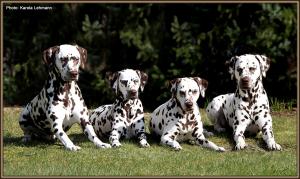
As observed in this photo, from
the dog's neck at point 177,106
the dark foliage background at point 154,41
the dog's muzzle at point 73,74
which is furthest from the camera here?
the dark foliage background at point 154,41

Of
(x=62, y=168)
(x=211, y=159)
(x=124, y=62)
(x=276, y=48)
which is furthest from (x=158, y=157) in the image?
(x=124, y=62)

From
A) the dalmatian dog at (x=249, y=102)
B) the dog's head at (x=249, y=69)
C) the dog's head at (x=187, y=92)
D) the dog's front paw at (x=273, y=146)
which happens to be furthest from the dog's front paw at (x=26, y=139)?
the dog's front paw at (x=273, y=146)

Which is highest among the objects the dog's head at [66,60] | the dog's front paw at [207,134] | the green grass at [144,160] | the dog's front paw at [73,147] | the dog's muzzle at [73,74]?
the dog's head at [66,60]

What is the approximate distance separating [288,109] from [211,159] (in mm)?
5981

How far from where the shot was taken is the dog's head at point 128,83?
38.5ft

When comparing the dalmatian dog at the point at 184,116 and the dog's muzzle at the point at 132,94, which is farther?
the dog's muzzle at the point at 132,94

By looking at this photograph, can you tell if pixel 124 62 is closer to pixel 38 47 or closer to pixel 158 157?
pixel 38 47

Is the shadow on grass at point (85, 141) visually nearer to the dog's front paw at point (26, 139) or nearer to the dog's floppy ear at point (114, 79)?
the dog's front paw at point (26, 139)

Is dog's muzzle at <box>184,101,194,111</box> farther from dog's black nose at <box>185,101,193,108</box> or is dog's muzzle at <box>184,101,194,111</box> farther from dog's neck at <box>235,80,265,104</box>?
dog's neck at <box>235,80,265,104</box>

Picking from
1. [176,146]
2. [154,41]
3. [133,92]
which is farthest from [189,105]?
[154,41]

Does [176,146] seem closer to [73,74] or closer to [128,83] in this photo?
[128,83]

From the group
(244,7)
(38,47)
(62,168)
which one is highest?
(244,7)

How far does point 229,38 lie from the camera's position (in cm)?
1883

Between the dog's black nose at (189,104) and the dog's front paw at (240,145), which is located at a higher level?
the dog's black nose at (189,104)
